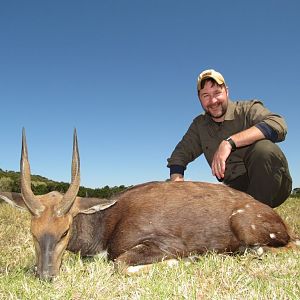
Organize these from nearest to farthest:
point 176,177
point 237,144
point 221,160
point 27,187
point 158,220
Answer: point 27,187 → point 158,220 → point 221,160 → point 237,144 → point 176,177

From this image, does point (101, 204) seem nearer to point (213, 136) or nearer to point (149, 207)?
point (149, 207)

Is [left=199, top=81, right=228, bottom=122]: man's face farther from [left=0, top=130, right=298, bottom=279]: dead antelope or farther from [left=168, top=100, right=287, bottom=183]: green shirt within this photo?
[left=0, top=130, right=298, bottom=279]: dead antelope

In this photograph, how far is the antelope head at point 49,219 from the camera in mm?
4344

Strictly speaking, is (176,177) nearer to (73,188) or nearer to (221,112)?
(221,112)

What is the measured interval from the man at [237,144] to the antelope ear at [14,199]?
101 inches

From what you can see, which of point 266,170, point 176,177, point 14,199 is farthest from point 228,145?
point 14,199

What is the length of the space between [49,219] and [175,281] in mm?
1460

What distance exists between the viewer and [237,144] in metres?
6.33

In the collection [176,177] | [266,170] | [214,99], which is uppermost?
[214,99]

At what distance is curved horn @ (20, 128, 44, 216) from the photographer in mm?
4676

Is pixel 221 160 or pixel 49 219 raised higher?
pixel 221 160

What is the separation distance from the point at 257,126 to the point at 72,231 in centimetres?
300

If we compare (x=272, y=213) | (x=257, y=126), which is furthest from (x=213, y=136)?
(x=272, y=213)

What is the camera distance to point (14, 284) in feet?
13.2
